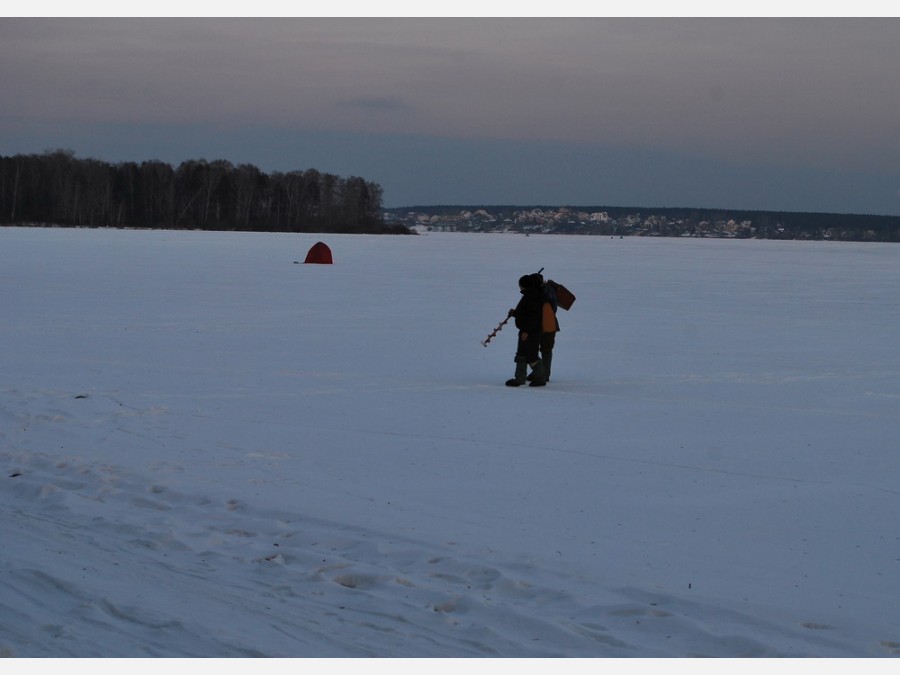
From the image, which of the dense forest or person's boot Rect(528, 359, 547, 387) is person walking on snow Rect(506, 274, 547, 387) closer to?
person's boot Rect(528, 359, 547, 387)

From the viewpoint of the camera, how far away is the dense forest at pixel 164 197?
10286 cm

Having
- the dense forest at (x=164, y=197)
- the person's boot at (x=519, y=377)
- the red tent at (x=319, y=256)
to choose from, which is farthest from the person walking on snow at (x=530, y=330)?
the dense forest at (x=164, y=197)

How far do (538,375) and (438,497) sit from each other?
4.69m

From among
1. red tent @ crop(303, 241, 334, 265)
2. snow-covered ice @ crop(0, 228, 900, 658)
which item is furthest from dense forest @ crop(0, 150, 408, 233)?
snow-covered ice @ crop(0, 228, 900, 658)

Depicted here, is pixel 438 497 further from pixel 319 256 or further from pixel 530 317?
pixel 319 256

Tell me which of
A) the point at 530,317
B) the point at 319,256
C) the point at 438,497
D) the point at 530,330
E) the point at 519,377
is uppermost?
the point at 319,256

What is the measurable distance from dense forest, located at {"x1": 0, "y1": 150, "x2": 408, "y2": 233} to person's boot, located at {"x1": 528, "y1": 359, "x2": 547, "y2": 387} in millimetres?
91454

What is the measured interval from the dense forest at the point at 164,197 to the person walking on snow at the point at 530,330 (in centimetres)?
9139

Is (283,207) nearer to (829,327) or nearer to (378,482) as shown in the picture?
(829,327)

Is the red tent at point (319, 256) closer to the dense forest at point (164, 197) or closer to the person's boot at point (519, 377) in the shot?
the person's boot at point (519, 377)

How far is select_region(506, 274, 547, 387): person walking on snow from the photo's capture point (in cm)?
1084

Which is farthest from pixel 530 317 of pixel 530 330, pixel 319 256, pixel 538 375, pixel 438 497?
pixel 319 256

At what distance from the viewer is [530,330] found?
10.9m

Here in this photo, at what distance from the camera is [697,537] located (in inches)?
225
